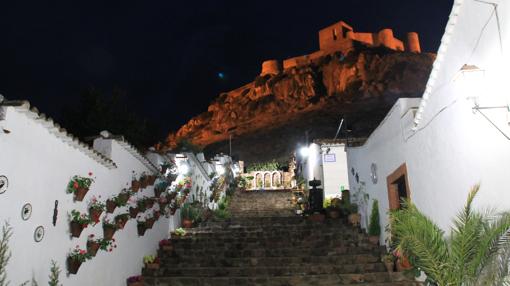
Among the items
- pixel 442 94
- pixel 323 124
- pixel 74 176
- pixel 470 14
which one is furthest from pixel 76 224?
pixel 323 124

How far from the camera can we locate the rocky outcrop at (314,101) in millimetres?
37781

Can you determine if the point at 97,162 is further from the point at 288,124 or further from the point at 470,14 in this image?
the point at 288,124

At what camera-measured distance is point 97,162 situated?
23.6ft

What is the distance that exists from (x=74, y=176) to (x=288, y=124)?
113 ft

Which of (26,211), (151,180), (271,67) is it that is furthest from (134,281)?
(271,67)

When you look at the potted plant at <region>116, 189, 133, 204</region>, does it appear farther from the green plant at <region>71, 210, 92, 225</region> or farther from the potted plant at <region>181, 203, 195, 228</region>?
the potted plant at <region>181, 203, 195, 228</region>

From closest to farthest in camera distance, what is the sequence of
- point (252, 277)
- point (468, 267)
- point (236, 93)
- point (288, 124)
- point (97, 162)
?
point (468, 267) → point (97, 162) → point (252, 277) → point (288, 124) → point (236, 93)

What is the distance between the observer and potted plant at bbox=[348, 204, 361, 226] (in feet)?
38.9

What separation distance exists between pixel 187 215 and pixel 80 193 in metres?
6.79

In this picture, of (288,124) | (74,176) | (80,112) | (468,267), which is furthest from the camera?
(288,124)

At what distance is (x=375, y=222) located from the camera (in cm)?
1007

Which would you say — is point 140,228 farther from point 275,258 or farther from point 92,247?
point 275,258

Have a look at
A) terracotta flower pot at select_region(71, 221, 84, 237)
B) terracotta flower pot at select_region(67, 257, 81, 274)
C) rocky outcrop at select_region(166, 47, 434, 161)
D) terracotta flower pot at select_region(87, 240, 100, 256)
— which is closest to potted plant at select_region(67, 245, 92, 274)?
terracotta flower pot at select_region(67, 257, 81, 274)

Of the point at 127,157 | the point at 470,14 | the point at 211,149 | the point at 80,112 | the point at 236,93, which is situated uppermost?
the point at 236,93
